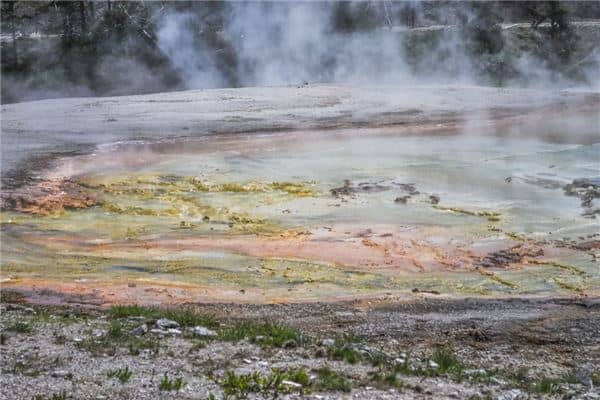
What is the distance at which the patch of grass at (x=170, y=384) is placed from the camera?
4891mm

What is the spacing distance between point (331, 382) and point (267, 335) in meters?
1.05

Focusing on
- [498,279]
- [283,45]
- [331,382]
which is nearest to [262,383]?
[331,382]

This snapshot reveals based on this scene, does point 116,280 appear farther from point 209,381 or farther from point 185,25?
point 185,25

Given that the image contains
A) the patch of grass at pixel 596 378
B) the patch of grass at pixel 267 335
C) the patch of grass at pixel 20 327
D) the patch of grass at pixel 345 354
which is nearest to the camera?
the patch of grass at pixel 596 378

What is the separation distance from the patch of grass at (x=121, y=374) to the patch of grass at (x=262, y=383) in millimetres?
588

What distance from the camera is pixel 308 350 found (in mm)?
5711

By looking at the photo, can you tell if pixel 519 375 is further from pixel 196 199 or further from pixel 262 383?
pixel 196 199

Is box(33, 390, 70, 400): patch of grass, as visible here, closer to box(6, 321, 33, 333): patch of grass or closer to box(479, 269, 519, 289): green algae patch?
box(6, 321, 33, 333): patch of grass

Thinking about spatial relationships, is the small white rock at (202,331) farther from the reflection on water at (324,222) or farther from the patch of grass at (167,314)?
the reflection on water at (324,222)

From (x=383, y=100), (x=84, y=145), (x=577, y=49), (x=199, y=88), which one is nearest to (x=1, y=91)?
(x=199, y=88)

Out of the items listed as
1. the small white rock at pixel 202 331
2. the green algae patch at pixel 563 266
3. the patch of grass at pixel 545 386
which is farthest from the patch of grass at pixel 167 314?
the green algae patch at pixel 563 266

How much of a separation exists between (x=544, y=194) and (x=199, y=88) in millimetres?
10695

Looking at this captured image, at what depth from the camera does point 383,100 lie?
1711 cm

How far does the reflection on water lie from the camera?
25.8 feet
